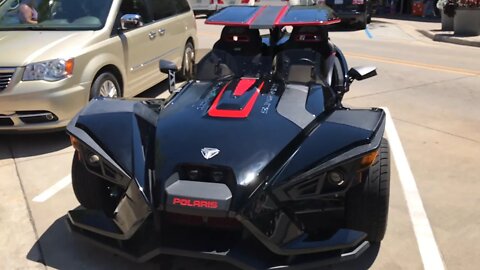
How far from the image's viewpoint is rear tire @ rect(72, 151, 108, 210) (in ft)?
11.5

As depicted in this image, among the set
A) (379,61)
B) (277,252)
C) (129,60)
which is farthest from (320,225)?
(379,61)

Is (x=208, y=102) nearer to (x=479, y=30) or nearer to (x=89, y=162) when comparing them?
(x=89, y=162)

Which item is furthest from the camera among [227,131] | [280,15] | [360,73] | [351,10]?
[351,10]

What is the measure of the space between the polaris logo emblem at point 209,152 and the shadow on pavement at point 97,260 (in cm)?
73

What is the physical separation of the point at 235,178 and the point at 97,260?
3.76ft

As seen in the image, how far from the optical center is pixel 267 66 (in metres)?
4.70

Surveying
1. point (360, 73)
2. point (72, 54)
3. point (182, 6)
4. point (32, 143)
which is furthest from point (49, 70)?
point (182, 6)

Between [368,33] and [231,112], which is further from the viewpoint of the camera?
[368,33]

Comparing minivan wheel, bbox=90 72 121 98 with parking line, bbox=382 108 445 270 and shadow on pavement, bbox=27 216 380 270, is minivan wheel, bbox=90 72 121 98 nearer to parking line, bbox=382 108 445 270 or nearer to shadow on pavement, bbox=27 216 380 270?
shadow on pavement, bbox=27 216 380 270

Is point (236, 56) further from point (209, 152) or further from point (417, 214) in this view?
point (417, 214)

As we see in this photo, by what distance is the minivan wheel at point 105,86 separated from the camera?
579 centimetres

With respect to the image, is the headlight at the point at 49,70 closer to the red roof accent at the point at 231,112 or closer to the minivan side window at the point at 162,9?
the minivan side window at the point at 162,9

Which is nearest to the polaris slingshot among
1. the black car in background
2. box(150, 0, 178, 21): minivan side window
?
box(150, 0, 178, 21): minivan side window

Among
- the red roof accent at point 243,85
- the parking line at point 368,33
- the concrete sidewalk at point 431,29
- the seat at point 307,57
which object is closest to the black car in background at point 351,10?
the parking line at point 368,33
